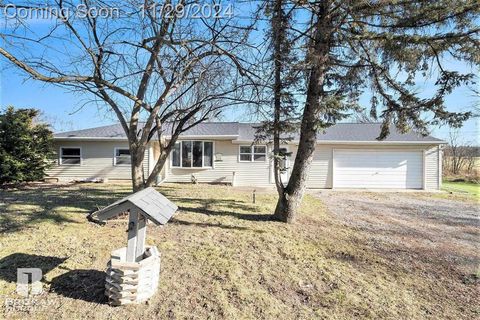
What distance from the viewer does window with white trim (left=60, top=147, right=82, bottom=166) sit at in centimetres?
1439

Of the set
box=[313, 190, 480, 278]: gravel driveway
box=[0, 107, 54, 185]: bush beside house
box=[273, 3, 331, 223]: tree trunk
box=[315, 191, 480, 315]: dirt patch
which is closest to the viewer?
box=[315, 191, 480, 315]: dirt patch

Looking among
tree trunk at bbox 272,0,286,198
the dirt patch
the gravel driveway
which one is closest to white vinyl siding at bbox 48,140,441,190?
the gravel driveway

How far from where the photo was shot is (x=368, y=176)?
13.9 meters

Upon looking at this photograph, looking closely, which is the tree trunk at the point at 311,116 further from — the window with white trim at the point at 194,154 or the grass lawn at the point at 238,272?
the window with white trim at the point at 194,154

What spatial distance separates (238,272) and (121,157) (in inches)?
485

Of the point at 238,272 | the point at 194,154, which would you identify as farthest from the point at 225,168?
the point at 238,272

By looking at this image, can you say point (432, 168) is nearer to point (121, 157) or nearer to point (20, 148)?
point (121, 157)

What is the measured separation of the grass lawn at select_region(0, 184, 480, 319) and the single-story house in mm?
7602

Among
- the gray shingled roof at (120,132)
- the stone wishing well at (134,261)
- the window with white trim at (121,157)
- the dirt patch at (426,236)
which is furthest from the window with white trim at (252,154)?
the stone wishing well at (134,261)

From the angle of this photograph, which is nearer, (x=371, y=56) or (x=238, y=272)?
(x=238, y=272)

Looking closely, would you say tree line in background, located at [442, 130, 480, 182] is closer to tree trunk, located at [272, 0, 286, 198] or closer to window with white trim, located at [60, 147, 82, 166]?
tree trunk, located at [272, 0, 286, 198]

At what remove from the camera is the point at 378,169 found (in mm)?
13906

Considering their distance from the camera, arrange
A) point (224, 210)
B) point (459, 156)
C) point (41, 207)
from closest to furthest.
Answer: point (41, 207)
point (224, 210)
point (459, 156)

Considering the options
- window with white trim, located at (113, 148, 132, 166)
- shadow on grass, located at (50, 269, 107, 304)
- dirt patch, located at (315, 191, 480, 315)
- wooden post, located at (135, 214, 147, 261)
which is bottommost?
dirt patch, located at (315, 191, 480, 315)
